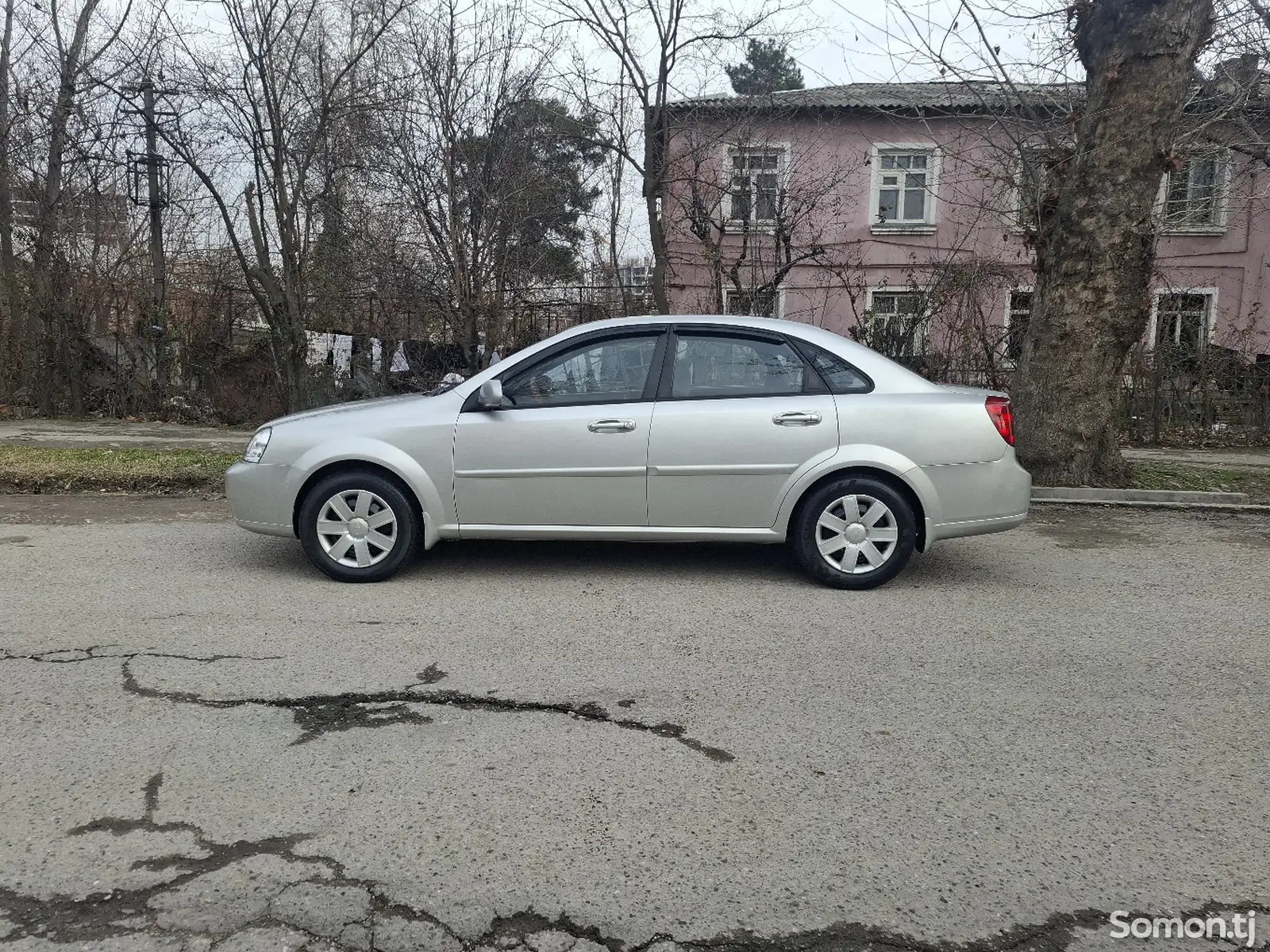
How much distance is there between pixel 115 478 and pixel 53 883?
745cm

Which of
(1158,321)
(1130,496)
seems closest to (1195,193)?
(1158,321)

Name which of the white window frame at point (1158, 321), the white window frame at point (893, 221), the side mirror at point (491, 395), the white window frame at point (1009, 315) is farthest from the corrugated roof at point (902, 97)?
the side mirror at point (491, 395)

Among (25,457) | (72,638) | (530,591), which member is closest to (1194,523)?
(530,591)

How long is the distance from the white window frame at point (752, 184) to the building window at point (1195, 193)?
16.4 ft

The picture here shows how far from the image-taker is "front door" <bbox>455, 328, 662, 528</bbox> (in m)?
5.86

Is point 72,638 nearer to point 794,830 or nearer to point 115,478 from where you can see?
point 794,830

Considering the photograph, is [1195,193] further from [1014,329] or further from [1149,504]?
[1149,504]

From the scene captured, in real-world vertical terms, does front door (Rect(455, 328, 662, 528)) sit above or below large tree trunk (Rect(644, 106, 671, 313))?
below

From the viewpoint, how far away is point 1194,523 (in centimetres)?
834

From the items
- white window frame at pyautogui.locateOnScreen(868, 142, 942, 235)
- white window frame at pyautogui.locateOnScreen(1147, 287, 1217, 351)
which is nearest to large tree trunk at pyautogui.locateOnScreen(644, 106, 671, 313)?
white window frame at pyautogui.locateOnScreen(1147, 287, 1217, 351)

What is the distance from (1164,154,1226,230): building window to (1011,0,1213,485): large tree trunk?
147 inches

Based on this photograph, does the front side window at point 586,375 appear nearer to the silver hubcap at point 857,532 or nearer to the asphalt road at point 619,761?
the asphalt road at point 619,761

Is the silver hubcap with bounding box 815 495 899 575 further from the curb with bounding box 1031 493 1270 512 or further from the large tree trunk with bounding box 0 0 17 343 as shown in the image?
the large tree trunk with bounding box 0 0 17 343

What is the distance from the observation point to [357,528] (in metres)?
5.90
